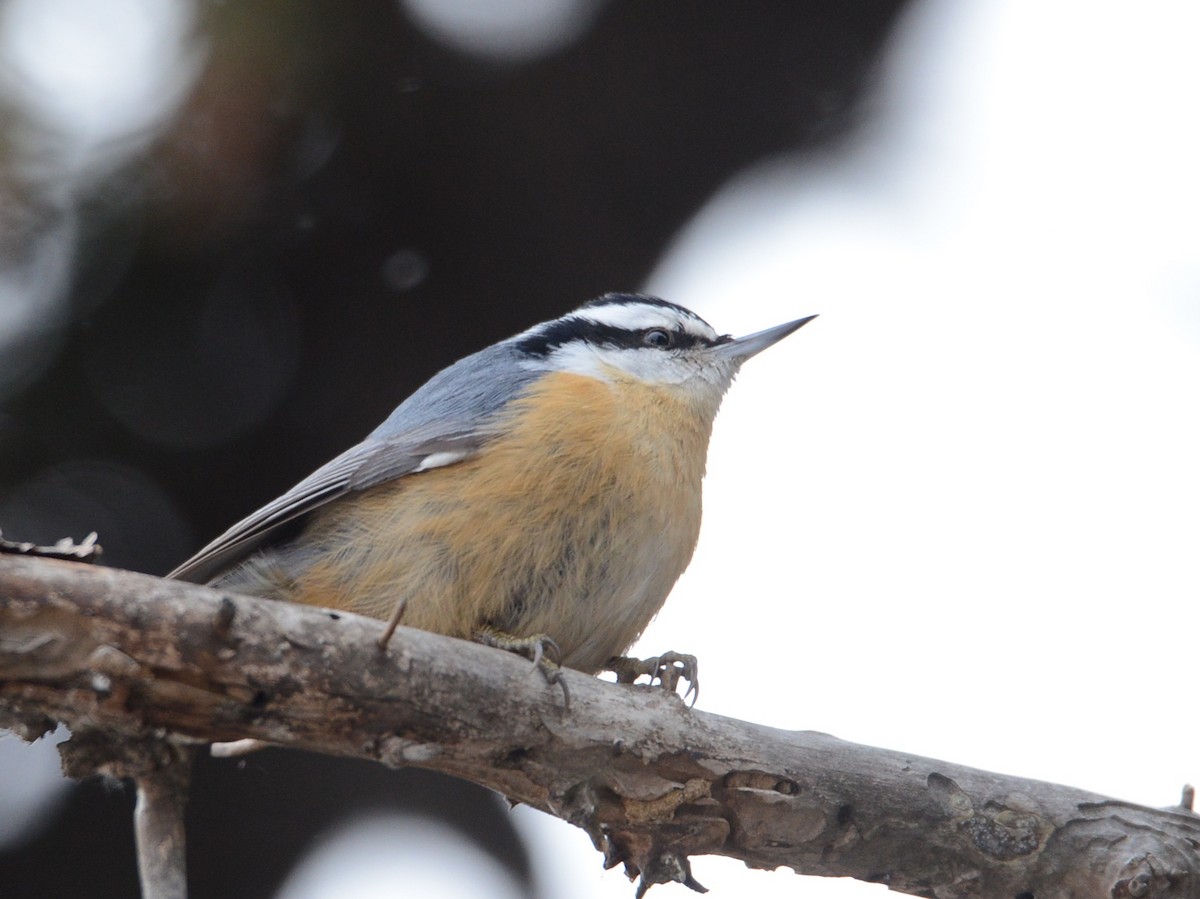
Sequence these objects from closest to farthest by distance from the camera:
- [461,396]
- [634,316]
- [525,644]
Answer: [525,644] → [461,396] → [634,316]

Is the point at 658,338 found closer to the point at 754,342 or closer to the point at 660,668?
the point at 754,342

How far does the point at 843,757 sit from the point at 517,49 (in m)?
1.84

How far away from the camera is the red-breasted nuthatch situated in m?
2.61

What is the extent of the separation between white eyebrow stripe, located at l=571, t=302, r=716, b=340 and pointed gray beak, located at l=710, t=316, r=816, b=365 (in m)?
0.12

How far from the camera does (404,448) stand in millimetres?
2818

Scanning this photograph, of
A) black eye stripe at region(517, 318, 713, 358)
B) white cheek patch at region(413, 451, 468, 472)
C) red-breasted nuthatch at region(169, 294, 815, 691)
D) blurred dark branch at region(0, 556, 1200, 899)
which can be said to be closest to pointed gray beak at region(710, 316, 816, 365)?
black eye stripe at region(517, 318, 713, 358)

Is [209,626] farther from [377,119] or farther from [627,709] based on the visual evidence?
[377,119]

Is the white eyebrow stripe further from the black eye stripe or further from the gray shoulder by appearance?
the gray shoulder

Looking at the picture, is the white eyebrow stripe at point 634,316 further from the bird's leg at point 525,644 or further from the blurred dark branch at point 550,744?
the blurred dark branch at point 550,744

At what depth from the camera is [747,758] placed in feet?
7.28

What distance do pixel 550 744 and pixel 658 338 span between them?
1559mm

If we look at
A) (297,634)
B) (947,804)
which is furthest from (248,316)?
(947,804)

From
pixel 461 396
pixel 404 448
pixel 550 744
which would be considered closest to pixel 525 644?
pixel 550 744

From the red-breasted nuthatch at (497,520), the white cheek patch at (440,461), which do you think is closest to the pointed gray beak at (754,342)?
the red-breasted nuthatch at (497,520)
